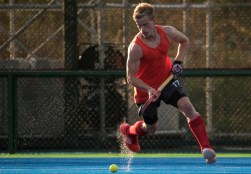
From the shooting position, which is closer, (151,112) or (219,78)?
(151,112)

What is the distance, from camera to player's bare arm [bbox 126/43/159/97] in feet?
26.3

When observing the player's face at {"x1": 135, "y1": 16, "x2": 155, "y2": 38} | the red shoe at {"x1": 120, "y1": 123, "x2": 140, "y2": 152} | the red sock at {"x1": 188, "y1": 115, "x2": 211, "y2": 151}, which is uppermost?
the player's face at {"x1": 135, "y1": 16, "x2": 155, "y2": 38}

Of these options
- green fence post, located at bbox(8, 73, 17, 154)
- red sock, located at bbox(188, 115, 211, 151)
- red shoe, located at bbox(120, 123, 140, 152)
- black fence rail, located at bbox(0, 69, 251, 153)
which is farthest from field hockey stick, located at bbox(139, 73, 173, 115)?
green fence post, located at bbox(8, 73, 17, 154)

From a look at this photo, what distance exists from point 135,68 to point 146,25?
422 millimetres

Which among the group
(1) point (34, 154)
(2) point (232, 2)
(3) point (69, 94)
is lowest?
(1) point (34, 154)

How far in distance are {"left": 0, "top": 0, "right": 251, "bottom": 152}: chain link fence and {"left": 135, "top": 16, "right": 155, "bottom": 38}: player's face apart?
2786 mm

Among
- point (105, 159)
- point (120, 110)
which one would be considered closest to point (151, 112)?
point (105, 159)

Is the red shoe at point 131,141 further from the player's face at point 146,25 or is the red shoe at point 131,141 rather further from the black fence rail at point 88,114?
the black fence rail at point 88,114

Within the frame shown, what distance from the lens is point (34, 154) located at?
10852 millimetres

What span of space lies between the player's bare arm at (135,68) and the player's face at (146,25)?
171 mm

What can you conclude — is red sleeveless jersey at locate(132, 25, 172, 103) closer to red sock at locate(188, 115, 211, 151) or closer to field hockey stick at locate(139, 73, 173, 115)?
field hockey stick at locate(139, 73, 173, 115)

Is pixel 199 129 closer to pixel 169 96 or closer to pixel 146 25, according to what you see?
pixel 169 96

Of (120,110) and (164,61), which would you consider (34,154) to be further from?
(164,61)

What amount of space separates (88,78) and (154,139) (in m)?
1.14
